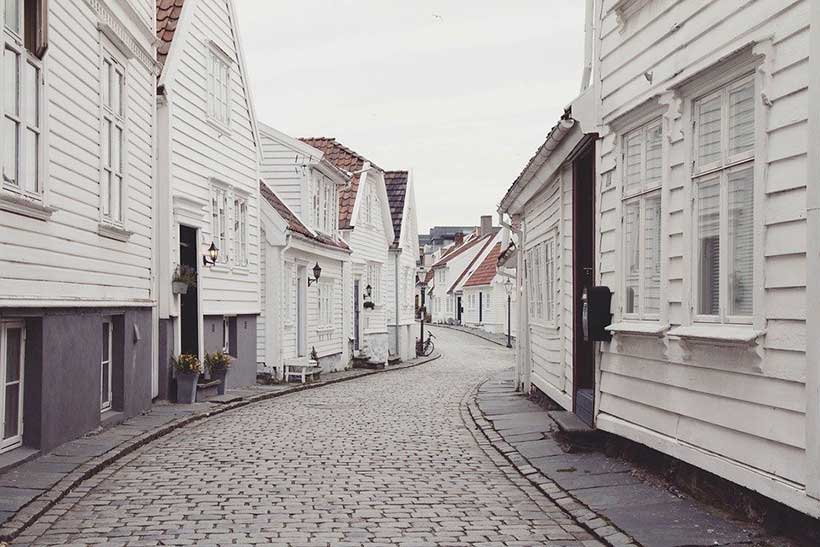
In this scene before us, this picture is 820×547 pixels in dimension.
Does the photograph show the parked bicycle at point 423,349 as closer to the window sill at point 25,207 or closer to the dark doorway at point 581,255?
the dark doorway at point 581,255

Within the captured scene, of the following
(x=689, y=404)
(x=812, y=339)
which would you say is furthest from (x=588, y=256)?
(x=812, y=339)

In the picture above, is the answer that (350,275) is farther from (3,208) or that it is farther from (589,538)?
(589,538)

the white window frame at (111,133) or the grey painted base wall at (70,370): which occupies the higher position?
the white window frame at (111,133)

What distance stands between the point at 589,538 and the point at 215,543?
98.6 inches

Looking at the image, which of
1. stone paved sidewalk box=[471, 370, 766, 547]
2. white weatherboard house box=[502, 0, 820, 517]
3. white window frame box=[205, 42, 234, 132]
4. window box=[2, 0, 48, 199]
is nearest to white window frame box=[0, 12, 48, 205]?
window box=[2, 0, 48, 199]

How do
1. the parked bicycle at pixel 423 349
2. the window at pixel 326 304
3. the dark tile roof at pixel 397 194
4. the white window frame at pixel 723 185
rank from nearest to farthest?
1. the white window frame at pixel 723 185
2. the window at pixel 326 304
3. the dark tile roof at pixel 397 194
4. the parked bicycle at pixel 423 349

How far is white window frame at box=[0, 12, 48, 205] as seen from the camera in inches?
362

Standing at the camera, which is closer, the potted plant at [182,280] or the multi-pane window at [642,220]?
the multi-pane window at [642,220]

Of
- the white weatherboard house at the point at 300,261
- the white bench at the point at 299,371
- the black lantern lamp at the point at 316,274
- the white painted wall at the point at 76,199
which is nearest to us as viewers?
the white painted wall at the point at 76,199

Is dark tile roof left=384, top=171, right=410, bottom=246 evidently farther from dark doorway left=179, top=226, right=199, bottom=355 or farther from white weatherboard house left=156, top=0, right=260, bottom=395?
dark doorway left=179, top=226, right=199, bottom=355

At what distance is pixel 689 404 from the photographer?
8047mm

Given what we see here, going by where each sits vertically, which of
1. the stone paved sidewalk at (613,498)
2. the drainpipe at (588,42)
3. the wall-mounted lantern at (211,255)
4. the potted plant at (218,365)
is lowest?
the stone paved sidewalk at (613,498)

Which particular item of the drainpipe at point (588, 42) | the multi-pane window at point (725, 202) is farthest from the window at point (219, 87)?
the multi-pane window at point (725, 202)

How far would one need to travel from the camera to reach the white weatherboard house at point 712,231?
6344mm
